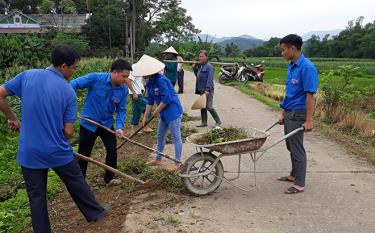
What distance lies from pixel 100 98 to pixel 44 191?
1.67 meters

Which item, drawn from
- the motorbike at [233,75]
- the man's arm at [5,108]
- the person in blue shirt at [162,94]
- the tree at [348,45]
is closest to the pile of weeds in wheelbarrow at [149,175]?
the person in blue shirt at [162,94]

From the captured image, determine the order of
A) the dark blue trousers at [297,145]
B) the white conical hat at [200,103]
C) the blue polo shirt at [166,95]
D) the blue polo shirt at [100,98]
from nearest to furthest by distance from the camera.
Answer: the blue polo shirt at [100,98] < the dark blue trousers at [297,145] < the blue polo shirt at [166,95] < the white conical hat at [200,103]

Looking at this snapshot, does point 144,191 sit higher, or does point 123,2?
point 123,2

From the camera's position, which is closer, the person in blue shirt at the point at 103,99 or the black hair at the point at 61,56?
the black hair at the point at 61,56

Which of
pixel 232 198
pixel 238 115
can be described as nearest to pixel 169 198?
pixel 232 198

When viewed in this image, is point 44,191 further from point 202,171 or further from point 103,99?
point 202,171

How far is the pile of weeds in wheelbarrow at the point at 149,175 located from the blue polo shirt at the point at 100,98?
36.0 inches

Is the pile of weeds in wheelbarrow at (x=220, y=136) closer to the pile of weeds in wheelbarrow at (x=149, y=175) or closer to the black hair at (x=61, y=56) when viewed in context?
the pile of weeds in wheelbarrow at (x=149, y=175)

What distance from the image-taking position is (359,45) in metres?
59.8

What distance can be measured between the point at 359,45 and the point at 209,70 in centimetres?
5618

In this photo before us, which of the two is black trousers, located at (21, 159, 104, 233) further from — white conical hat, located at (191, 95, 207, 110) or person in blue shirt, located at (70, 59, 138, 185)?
white conical hat, located at (191, 95, 207, 110)

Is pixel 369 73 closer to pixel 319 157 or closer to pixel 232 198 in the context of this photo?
pixel 319 157

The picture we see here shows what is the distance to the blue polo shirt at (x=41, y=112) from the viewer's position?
145 inches

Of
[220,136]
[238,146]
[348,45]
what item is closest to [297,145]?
[238,146]
